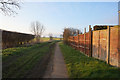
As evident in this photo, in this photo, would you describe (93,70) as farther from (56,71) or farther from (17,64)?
(17,64)

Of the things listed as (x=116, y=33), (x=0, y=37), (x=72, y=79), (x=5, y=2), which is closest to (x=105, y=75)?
(x=72, y=79)

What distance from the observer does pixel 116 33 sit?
5.06 m

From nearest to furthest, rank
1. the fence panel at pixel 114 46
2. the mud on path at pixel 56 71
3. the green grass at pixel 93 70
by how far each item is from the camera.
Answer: the green grass at pixel 93 70 < the mud on path at pixel 56 71 < the fence panel at pixel 114 46

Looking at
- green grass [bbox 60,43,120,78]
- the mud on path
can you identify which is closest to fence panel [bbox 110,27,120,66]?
green grass [bbox 60,43,120,78]

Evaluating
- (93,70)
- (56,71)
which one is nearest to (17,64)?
(56,71)

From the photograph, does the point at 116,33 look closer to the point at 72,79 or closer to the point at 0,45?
the point at 72,79

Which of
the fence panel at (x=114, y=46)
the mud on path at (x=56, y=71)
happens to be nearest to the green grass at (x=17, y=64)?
the mud on path at (x=56, y=71)

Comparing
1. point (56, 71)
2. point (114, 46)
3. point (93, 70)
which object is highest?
point (114, 46)

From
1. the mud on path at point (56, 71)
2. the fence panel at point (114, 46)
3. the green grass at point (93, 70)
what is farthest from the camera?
the fence panel at point (114, 46)

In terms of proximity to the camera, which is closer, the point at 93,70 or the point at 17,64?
the point at 93,70

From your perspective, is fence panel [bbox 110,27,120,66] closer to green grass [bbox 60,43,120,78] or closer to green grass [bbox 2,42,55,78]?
green grass [bbox 60,43,120,78]

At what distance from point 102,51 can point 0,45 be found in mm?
13139

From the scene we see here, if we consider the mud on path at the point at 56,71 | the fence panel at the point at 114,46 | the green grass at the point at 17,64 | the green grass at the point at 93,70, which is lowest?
the mud on path at the point at 56,71

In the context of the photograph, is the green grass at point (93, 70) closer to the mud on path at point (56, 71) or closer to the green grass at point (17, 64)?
the mud on path at point (56, 71)
